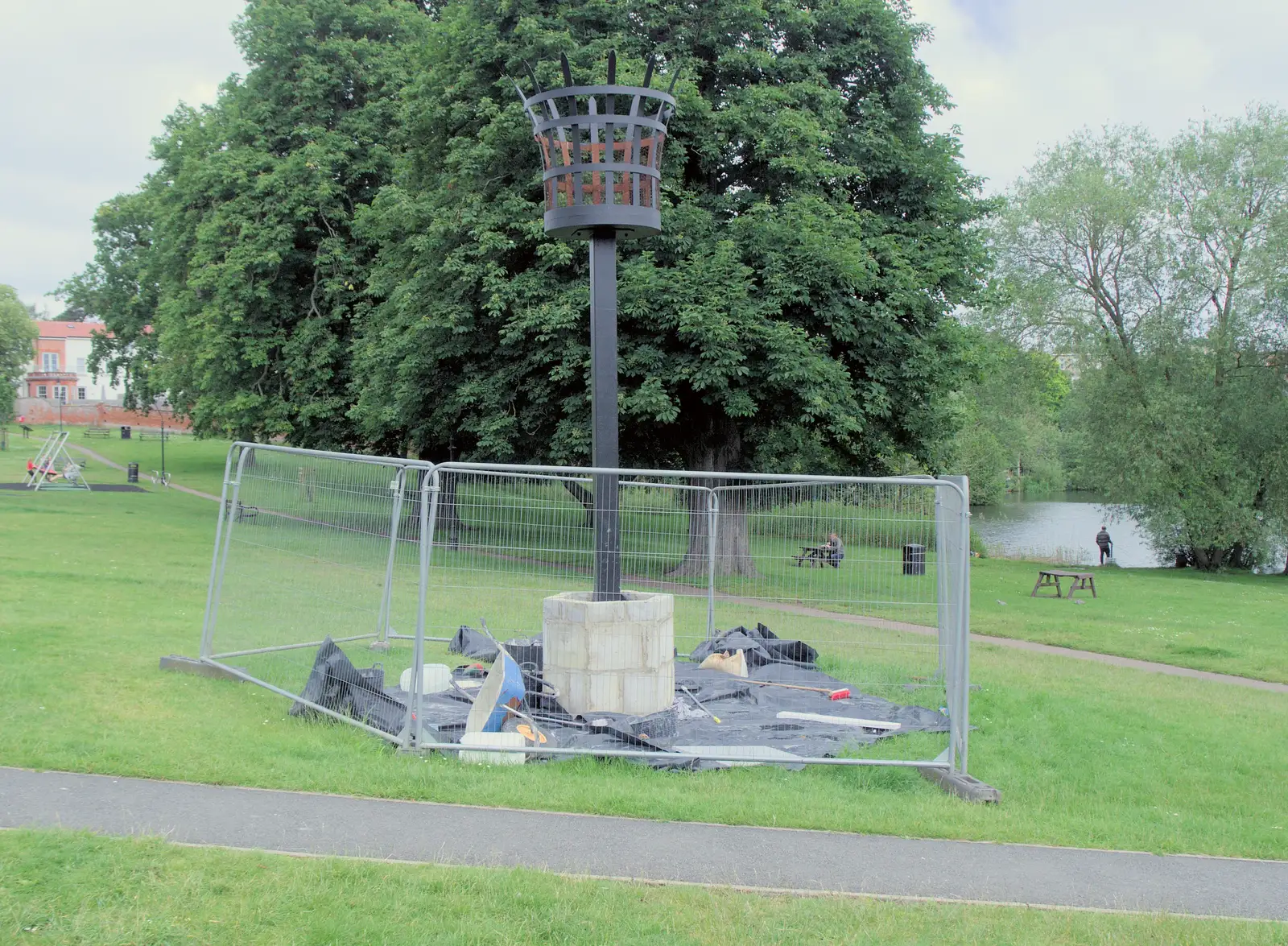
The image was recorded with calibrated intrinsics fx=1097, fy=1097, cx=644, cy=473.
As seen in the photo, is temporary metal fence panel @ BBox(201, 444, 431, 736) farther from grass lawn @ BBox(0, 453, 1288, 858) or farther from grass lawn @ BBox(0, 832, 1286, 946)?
grass lawn @ BBox(0, 832, 1286, 946)

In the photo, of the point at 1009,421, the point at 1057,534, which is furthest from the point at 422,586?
the point at 1057,534

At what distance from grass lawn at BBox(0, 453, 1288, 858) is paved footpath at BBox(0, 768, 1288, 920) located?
22 centimetres

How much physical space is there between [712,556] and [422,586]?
366cm

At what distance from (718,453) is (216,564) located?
1500cm

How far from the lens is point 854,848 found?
572 centimetres

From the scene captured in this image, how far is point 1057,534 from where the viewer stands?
44.6 m

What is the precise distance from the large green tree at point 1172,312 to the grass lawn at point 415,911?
3173cm

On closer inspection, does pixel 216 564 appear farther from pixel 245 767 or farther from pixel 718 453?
pixel 718 453

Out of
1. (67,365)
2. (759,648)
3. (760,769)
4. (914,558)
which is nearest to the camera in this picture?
(760,769)

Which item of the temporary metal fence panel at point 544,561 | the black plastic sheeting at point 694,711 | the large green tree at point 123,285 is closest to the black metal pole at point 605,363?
the temporary metal fence panel at point 544,561

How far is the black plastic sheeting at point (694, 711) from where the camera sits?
776 centimetres

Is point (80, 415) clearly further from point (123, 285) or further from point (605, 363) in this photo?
point (605, 363)

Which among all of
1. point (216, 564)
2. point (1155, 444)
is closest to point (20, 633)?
point (216, 564)

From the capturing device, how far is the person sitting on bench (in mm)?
8359
